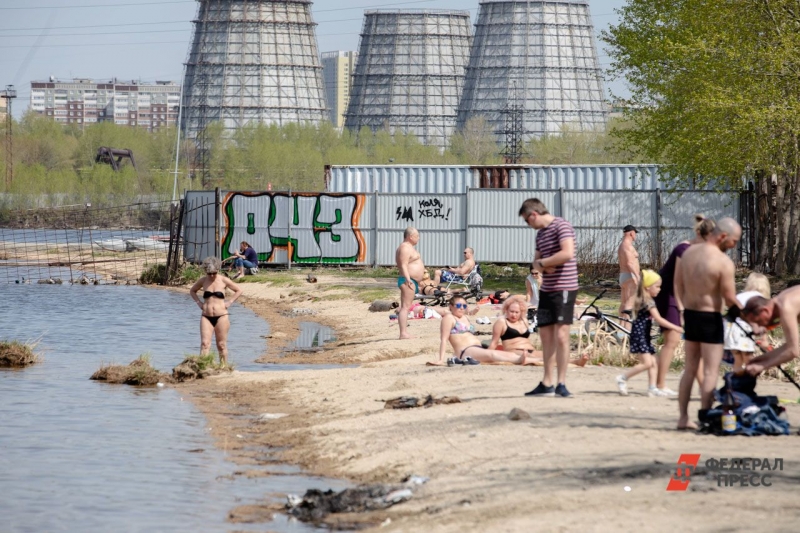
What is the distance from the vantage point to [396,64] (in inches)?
5290

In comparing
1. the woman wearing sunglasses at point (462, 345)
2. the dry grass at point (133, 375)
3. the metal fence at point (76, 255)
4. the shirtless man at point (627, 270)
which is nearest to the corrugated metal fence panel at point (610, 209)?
the metal fence at point (76, 255)

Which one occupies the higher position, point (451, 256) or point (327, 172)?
point (327, 172)

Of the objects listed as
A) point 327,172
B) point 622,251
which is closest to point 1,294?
point 327,172

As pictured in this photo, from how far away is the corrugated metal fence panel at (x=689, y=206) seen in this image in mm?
33844

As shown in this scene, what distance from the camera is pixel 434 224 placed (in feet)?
119

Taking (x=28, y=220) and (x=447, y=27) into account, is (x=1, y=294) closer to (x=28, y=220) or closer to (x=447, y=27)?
(x=28, y=220)

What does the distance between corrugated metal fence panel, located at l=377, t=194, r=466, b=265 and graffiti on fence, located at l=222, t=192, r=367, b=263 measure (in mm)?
1168

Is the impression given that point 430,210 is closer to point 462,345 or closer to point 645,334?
point 462,345

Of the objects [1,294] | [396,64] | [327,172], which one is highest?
[396,64]

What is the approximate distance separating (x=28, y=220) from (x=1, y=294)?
6409 cm

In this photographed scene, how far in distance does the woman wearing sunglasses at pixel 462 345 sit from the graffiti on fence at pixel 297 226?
20.9 metres

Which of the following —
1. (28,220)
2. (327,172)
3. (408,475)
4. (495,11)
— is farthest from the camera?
(495,11)

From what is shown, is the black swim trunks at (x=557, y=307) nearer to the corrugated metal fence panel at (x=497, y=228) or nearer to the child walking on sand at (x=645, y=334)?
the child walking on sand at (x=645, y=334)

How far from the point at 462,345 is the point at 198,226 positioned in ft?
81.3
